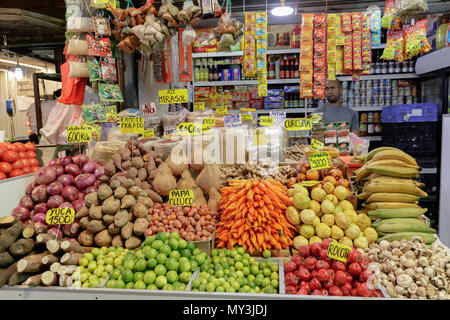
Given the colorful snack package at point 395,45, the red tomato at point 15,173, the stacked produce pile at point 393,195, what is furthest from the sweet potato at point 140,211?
the colorful snack package at point 395,45

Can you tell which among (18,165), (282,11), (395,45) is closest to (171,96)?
(18,165)

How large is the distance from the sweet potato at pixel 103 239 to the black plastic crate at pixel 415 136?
444 centimetres

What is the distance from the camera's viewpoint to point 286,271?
1.71 meters

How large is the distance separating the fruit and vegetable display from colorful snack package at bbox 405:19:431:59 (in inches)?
152

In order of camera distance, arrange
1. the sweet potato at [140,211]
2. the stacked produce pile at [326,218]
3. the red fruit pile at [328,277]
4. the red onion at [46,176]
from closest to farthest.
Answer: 1. the red fruit pile at [328,277]
2. the stacked produce pile at [326,218]
3. the sweet potato at [140,211]
4. the red onion at [46,176]

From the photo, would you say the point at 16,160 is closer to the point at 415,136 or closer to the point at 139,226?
the point at 139,226

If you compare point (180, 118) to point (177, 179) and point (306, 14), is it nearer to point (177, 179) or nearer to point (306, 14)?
point (177, 179)

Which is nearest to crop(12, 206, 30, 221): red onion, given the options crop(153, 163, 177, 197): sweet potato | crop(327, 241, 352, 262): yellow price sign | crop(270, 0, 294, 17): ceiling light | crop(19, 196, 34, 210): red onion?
crop(19, 196, 34, 210): red onion

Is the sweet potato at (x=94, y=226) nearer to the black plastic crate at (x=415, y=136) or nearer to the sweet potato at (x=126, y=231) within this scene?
the sweet potato at (x=126, y=231)

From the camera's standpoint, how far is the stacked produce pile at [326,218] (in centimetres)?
195

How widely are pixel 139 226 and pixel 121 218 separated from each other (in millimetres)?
125

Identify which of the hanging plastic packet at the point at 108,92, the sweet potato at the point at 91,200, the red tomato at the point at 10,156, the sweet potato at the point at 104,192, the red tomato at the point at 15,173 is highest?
the hanging plastic packet at the point at 108,92
